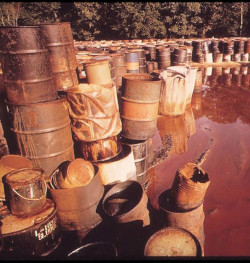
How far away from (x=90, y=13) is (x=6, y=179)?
90.2ft

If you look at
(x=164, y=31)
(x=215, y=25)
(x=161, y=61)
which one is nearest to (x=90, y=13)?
(x=164, y=31)

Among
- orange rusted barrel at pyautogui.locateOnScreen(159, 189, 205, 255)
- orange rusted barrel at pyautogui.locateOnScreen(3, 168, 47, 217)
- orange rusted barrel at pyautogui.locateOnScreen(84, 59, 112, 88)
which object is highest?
orange rusted barrel at pyautogui.locateOnScreen(84, 59, 112, 88)

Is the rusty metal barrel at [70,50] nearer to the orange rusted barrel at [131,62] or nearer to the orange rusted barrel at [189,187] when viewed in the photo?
the orange rusted barrel at [189,187]

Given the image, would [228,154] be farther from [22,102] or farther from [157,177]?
[22,102]

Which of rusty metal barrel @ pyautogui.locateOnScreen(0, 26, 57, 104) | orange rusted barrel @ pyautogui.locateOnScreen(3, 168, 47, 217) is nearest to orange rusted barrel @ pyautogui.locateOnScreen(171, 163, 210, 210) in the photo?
orange rusted barrel @ pyautogui.locateOnScreen(3, 168, 47, 217)

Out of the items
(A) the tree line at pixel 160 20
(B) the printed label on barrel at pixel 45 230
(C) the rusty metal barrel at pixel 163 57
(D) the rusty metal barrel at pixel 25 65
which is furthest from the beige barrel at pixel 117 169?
(A) the tree line at pixel 160 20

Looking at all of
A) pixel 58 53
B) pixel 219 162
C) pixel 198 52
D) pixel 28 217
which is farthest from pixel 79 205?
pixel 198 52

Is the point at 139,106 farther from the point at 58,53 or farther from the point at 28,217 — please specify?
the point at 28,217

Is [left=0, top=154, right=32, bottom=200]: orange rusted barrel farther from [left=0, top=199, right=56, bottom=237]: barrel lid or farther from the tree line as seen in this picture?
the tree line

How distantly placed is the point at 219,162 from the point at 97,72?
3363mm

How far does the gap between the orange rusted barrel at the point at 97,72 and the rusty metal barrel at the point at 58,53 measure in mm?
465

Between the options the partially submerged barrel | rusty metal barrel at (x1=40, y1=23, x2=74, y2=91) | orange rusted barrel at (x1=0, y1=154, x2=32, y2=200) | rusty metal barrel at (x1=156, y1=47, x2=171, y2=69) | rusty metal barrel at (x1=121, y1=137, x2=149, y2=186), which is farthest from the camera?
rusty metal barrel at (x1=156, y1=47, x2=171, y2=69)

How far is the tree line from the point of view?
995 inches

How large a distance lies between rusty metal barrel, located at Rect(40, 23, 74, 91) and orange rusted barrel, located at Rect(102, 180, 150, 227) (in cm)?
225
